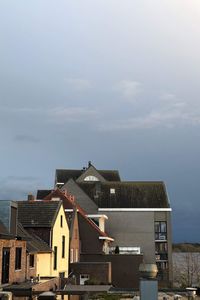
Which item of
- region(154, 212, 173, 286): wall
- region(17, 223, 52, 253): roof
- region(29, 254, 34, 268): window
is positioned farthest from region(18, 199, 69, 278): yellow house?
region(154, 212, 173, 286): wall

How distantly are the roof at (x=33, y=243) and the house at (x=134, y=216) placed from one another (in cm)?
2137

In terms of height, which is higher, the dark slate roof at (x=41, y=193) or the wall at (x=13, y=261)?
the dark slate roof at (x=41, y=193)

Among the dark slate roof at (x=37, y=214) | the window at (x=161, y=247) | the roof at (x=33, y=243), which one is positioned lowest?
the window at (x=161, y=247)

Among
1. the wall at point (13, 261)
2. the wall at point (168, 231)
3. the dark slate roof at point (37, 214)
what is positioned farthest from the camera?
the wall at point (168, 231)

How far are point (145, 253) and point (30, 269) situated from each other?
3032cm

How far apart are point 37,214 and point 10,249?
39.4ft

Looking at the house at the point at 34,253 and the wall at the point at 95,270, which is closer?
the house at the point at 34,253

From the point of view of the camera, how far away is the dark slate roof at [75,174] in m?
70.2

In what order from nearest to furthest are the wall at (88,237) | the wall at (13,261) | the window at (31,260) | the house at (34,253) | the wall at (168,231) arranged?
the wall at (13,261)
the house at (34,253)
the window at (31,260)
the wall at (88,237)
the wall at (168,231)

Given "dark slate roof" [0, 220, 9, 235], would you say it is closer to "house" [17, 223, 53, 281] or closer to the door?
the door

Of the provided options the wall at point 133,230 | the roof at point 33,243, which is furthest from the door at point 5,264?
the wall at point 133,230

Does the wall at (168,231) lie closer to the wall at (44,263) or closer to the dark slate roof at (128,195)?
the dark slate roof at (128,195)

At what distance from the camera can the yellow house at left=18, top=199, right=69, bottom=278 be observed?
37.2m

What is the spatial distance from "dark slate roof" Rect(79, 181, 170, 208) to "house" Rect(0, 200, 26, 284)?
32656 mm
